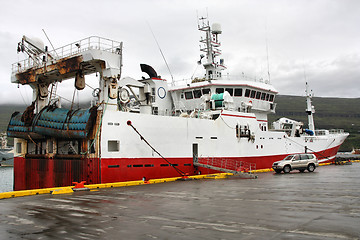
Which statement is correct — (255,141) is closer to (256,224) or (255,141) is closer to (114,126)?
(114,126)

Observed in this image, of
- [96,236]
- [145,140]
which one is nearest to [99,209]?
[96,236]

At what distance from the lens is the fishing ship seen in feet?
52.6

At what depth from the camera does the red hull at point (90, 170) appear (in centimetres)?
1570

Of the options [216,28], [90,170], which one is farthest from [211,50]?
[90,170]

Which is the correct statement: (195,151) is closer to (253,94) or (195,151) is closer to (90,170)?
(90,170)

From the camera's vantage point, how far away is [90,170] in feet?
51.5

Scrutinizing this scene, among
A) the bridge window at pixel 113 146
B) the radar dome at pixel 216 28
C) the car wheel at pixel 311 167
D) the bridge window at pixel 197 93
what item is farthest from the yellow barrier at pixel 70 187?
the radar dome at pixel 216 28

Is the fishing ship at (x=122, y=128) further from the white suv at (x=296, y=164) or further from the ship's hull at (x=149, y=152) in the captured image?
the white suv at (x=296, y=164)

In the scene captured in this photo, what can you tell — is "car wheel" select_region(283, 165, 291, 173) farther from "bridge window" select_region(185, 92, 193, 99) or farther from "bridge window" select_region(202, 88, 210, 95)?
"bridge window" select_region(185, 92, 193, 99)

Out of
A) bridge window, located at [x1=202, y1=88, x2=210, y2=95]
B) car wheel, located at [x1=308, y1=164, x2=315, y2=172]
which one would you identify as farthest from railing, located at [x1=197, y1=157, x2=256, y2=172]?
bridge window, located at [x1=202, y1=88, x2=210, y2=95]

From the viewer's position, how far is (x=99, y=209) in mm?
8742

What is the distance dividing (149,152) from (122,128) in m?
2.25

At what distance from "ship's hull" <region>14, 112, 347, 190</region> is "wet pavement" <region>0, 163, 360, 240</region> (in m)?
5.34

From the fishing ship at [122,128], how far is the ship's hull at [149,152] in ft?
0.17
